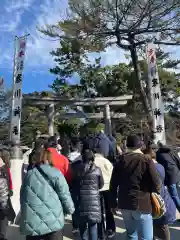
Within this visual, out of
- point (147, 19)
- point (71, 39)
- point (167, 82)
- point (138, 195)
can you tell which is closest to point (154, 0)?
→ point (147, 19)

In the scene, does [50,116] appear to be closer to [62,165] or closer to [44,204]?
[62,165]

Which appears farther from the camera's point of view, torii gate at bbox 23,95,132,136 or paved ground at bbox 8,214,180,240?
torii gate at bbox 23,95,132,136

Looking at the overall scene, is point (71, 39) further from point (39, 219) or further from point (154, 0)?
point (39, 219)

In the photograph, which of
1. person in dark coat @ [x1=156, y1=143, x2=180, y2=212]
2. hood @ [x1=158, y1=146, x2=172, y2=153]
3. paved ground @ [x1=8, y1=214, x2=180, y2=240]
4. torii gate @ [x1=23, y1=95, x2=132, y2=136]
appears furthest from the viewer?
torii gate @ [x1=23, y1=95, x2=132, y2=136]

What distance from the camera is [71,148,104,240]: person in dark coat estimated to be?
3789mm

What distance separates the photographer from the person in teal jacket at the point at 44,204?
2.86 metres

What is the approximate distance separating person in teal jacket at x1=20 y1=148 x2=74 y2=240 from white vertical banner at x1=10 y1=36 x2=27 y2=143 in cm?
633

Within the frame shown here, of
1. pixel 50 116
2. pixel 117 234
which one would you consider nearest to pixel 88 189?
pixel 117 234

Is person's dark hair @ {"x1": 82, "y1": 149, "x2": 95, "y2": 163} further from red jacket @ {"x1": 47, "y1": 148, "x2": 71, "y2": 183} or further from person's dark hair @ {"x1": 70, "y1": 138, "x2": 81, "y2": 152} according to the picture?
person's dark hair @ {"x1": 70, "y1": 138, "x2": 81, "y2": 152}

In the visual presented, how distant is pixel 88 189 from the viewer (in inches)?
151

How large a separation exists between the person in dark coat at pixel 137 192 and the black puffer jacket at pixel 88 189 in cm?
67

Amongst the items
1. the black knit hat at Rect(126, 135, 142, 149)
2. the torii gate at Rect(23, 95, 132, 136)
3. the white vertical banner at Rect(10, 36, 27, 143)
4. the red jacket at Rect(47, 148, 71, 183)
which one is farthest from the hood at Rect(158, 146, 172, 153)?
the torii gate at Rect(23, 95, 132, 136)

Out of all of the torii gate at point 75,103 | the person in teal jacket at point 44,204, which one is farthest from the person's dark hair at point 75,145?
the torii gate at point 75,103

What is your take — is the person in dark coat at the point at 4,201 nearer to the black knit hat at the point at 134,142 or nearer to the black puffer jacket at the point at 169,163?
the black knit hat at the point at 134,142
